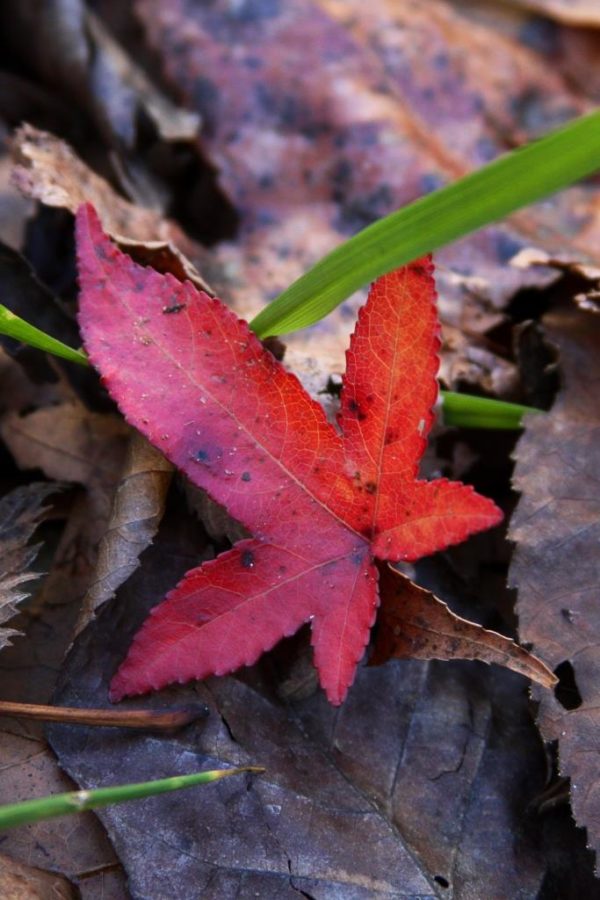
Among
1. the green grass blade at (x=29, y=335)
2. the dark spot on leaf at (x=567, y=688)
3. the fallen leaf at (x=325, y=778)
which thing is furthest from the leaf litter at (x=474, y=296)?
the green grass blade at (x=29, y=335)

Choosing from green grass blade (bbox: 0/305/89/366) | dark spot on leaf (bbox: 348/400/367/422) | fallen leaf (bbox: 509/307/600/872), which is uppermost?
green grass blade (bbox: 0/305/89/366)

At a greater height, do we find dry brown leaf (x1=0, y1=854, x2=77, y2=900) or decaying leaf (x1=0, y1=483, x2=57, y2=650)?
decaying leaf (x1=0, y1=483, x2=57, y2=650)

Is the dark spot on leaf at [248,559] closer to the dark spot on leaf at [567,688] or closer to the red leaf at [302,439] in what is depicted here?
the red leaf at [302,439]

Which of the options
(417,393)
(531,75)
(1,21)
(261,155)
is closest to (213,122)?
(261,155)

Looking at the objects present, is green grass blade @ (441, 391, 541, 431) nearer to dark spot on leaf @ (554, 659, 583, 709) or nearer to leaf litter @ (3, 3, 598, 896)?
leaf litter @ (3, 3, 598, 896)

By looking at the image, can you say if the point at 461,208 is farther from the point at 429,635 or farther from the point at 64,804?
the point at 64,804

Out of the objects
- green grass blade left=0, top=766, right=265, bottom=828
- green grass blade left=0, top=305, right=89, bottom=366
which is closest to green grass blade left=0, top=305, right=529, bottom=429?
green grass blade left=0, top=305, right=89, bottom=366

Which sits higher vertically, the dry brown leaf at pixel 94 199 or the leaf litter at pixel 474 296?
the dry brown leaf at pixel 94 199
